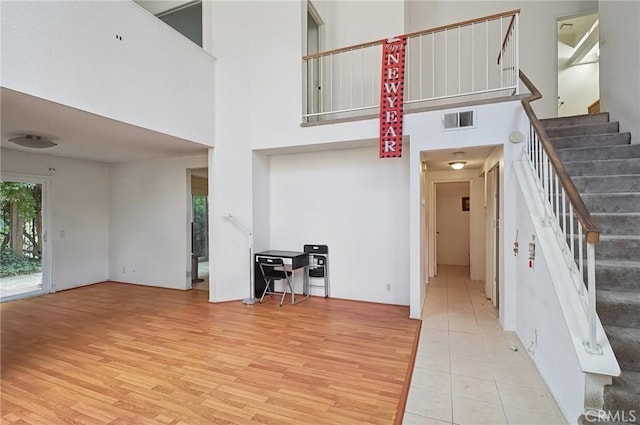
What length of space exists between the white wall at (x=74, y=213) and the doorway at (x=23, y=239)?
13 centimetres

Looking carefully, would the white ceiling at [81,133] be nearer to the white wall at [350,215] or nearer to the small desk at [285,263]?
the white wall at [350,215]

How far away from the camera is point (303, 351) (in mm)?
3051

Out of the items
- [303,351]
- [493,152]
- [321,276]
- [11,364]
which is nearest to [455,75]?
[493,152]

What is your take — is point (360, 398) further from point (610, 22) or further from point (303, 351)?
point (610, 22)

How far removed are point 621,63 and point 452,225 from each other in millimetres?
5037

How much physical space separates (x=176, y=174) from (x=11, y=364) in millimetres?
3646

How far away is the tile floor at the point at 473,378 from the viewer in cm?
205

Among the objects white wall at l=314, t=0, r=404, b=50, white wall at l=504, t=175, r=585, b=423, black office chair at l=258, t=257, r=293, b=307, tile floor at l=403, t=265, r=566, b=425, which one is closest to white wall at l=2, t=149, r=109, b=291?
black office chair at l=258, t=257, r=293, b=307

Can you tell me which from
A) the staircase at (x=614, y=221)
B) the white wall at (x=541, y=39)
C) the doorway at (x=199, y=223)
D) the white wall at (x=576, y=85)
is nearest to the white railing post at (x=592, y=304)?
the staircase at (x=614, y=221)

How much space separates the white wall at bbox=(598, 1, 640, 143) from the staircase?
0.50 ft

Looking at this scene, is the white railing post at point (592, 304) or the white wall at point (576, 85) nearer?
the white railing post at point (592, 304)

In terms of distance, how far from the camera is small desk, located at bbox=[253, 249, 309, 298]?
456cm

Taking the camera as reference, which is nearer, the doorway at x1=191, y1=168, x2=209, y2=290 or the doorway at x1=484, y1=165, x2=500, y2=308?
the doorway at x1=484, y1=165, x2=500, y2=308

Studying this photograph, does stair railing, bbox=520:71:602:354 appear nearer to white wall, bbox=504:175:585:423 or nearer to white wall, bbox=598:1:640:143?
white wall, bbox=504:175:585:423
